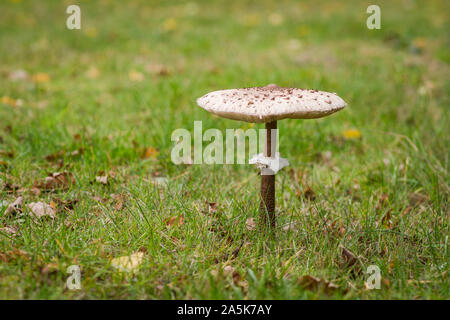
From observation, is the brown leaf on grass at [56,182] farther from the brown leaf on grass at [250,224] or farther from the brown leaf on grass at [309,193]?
the brown leaf on grass at [309,193]

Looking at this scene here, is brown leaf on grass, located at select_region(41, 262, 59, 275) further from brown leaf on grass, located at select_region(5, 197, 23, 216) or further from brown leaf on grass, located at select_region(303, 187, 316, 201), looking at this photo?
brown leaf on grass, located at select_region(303, 187, 316, 201)

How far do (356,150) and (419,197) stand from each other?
902 millimetres

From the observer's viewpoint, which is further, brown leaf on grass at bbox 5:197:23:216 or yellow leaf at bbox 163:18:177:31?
yellow leaf at bbox 163:18:177:31

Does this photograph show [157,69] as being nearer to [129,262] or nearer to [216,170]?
[216,170]

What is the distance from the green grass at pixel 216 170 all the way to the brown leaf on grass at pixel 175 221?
0.18 ft

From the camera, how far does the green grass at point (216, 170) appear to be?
2143 millimetres

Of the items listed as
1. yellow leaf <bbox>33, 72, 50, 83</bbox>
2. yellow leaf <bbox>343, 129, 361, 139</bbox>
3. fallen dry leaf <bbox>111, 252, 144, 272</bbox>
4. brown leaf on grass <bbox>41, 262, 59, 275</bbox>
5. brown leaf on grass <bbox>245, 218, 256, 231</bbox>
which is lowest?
brown leaf on grass <bbox>245, 218, 256, 231</bbox>

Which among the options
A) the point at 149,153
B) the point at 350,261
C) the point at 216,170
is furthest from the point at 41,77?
the point at 350,261

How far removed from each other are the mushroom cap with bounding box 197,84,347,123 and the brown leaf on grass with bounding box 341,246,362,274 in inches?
33.8

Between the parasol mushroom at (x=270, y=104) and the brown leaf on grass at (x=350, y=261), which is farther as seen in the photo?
the brown leaf on grass at (x=350, y=261)

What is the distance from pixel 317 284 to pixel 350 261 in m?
0.36

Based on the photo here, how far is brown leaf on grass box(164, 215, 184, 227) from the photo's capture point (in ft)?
8.28

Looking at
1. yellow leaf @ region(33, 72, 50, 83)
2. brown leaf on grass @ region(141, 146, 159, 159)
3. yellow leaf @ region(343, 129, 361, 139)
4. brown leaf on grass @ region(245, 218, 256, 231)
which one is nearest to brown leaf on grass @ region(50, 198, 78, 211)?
brown leaf on grass @ region(141, 146, 159, 159)

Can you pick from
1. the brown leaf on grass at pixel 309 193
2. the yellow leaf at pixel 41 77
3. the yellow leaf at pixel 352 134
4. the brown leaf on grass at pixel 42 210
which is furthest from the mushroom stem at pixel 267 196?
the yellow leaf at pixel 41 77
